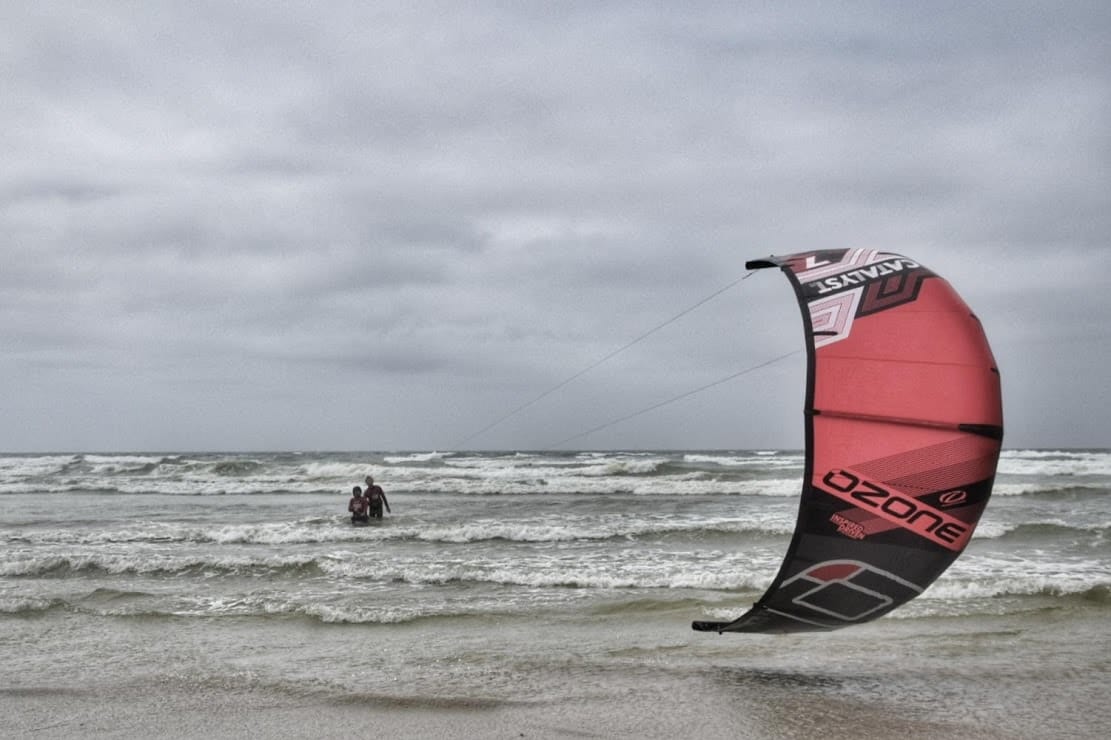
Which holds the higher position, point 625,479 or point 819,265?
point 819,265

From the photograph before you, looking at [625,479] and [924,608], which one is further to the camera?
[625,479]

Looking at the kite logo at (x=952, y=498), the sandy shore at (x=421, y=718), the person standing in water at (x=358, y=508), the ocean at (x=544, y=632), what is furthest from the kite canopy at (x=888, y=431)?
the person standing in water at (x=358, y=508)

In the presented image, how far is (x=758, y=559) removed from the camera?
40.2ft

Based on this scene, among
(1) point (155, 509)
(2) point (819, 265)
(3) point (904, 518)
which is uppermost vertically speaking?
(2) point (819, 265)

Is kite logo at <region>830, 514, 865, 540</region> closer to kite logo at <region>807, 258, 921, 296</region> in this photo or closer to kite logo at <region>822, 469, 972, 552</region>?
kite logo at <region>822, 469, 972, 552</region>

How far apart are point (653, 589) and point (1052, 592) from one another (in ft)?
14.4

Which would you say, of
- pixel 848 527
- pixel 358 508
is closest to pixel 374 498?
pixel 358 508

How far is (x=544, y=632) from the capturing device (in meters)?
8.09

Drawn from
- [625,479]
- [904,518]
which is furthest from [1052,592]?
[625,479]

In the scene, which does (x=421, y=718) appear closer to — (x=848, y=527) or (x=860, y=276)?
(x=848, y=527)

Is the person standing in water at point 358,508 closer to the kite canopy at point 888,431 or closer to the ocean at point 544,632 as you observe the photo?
the ocean at point 544,632

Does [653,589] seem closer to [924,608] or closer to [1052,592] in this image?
[924,608]

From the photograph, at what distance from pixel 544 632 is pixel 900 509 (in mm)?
3947

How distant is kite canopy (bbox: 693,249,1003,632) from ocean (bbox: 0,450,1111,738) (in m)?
1.01
